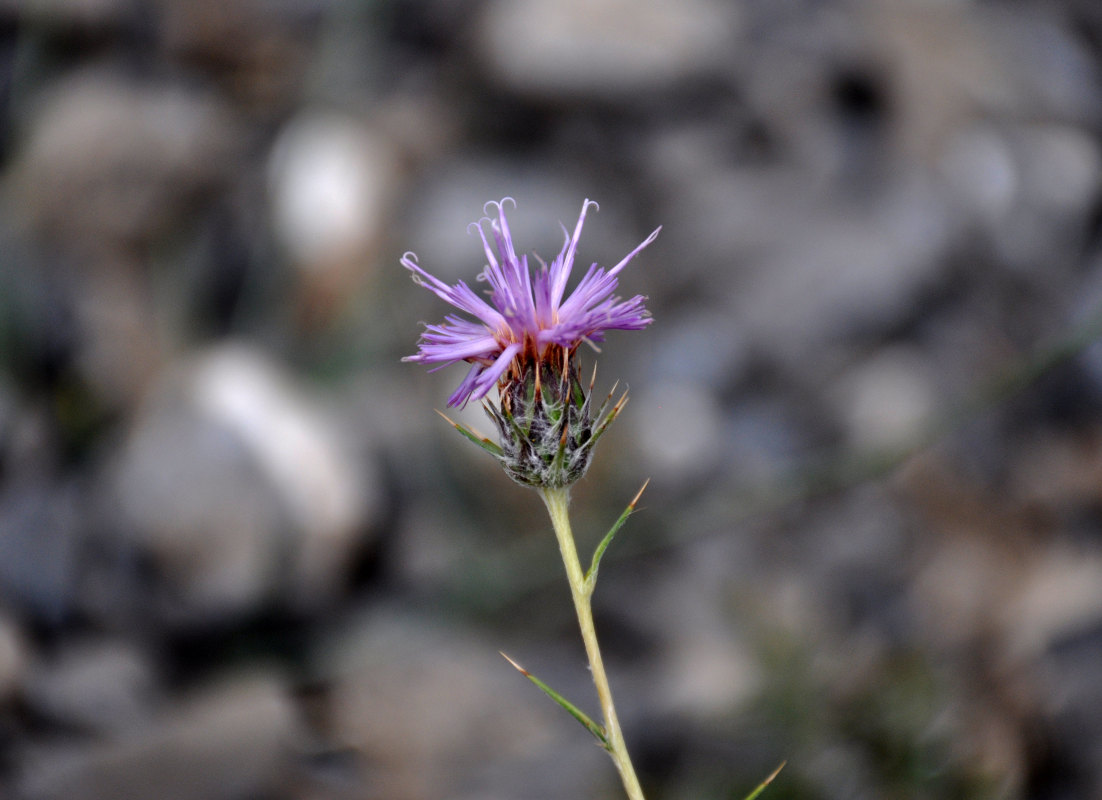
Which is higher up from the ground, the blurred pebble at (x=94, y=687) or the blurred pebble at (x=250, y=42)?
the blurred pebble at (x=250, y=42)

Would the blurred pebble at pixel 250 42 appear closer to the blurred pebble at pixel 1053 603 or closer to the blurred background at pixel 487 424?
the blurred background at pixel 487 424

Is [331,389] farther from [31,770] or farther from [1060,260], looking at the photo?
[1060,260]

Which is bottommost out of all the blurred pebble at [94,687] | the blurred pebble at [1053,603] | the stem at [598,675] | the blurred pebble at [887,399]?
the stem at [598,675]

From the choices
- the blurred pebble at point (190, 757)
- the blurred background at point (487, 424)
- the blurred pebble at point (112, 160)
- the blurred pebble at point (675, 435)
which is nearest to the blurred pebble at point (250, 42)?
the blurred background at point (487, 424)

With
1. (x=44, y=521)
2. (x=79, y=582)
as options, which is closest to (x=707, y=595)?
(x=79, y=582)

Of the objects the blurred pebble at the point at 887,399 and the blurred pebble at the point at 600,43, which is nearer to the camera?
the blurred pebble at the point at 887,399

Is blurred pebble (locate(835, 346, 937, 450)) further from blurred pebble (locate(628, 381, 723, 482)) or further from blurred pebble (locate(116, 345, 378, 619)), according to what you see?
blurred pebble (locate(116, 345, 378, 619))

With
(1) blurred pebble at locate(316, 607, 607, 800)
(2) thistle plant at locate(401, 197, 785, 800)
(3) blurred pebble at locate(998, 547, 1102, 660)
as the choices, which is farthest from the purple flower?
(3) blurred pebble at locate(998, 547, 1102, 660)

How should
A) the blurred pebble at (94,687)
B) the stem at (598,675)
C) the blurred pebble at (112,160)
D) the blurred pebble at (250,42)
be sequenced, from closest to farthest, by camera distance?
the stem at (598,675) → the blurred pebble at (94,687) → the blurred pebble at (112,160) → the blurred pebble at (250,42)
